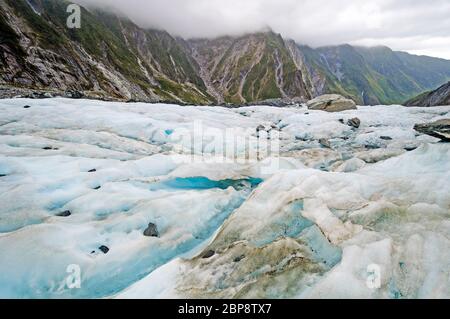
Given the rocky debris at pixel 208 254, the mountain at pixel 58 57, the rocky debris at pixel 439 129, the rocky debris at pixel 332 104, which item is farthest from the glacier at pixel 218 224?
the mountain at pixel 58 57

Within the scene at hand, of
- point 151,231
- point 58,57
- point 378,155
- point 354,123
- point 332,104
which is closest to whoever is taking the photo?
point 151,231

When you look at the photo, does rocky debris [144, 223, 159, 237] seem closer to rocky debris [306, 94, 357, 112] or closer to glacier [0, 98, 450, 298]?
glacier [0, 98, 450, 298]

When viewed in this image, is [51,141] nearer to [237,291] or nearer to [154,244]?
[154,244]

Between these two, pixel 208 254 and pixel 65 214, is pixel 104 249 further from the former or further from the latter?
pixel 208 254

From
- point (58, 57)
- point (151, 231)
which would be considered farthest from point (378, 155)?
point (58, 57)

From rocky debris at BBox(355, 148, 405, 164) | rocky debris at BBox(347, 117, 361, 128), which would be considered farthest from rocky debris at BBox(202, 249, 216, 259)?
rocky debris at BBox(347, 117, 361, 128)

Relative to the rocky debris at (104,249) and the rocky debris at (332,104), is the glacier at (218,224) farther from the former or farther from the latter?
the rocky debris at (332,104)
